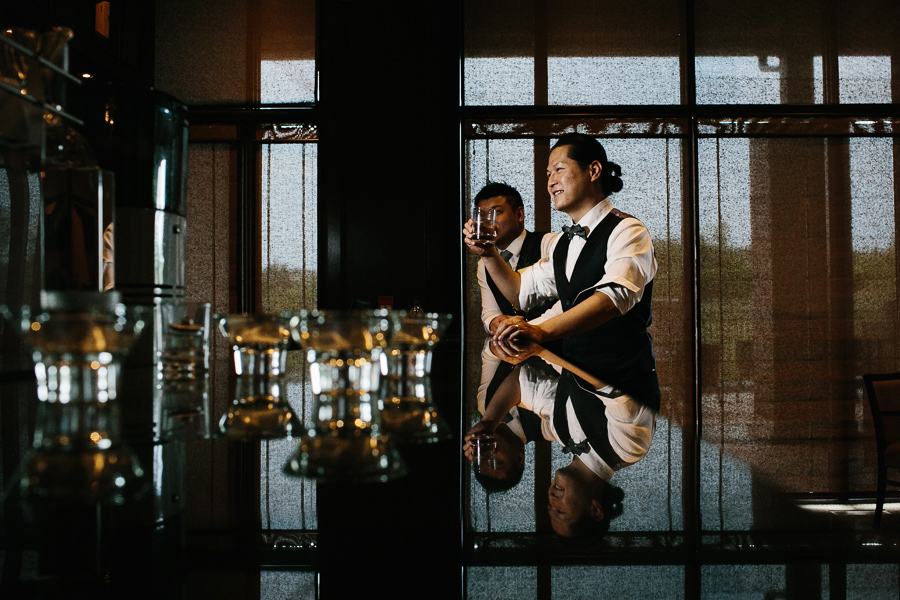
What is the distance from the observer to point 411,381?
69 centimetres

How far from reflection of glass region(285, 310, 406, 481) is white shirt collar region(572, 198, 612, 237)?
10.3 ft

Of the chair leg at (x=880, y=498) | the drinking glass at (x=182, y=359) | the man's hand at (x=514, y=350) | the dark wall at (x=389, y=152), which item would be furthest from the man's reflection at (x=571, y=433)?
the dark wall at (x=389, y=152)

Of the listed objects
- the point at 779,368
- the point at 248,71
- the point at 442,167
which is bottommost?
the point at 779,368

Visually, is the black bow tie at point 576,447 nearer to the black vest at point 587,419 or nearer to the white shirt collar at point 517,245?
the black vest at point 587,419

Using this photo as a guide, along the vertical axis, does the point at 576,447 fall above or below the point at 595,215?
below

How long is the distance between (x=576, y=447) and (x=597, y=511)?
0.17 meters

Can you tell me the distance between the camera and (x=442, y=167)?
387 cm

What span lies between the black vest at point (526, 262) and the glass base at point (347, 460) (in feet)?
11.3

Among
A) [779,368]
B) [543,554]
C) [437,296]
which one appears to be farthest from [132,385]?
[779,368]

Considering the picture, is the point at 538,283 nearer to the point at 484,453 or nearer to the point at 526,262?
the point at 526,262

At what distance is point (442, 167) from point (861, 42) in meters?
2.61

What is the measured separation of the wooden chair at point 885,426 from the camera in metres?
0.45

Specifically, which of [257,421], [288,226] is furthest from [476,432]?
[288,226]

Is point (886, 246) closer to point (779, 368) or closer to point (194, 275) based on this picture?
point (779, 368)
